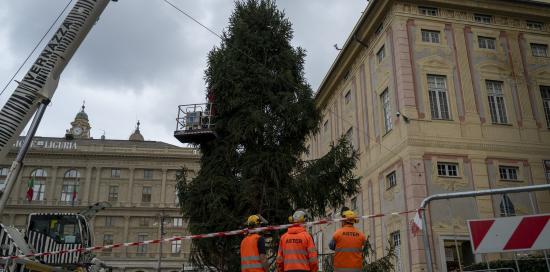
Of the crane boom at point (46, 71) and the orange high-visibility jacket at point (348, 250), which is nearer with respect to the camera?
the orange high-visibility jacket at point (348, 250)

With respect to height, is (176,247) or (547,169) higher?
(176,247)

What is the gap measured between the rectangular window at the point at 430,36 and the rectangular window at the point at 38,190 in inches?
2683

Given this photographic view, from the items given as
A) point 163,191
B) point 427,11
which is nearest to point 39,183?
point 163,191

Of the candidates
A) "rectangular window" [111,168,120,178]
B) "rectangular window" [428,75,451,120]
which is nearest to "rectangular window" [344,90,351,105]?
"rectangular window" [428,75,451,120]

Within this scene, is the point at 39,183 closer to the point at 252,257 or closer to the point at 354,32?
the point at 354,32

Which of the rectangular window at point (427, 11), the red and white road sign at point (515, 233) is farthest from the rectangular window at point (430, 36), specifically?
the red and white road sign at point (515, 233)

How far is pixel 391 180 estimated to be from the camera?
23.0 m

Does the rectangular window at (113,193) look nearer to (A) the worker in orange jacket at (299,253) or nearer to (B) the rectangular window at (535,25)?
Answer: (B) the rectangular window at (535,25)

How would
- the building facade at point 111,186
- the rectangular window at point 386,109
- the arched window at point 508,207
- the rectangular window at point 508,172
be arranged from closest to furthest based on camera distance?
the arched window at point 508,207 < the rectangular window at point 508,172 < the rectangular window at point 386,109 < the building facade at point 111,186

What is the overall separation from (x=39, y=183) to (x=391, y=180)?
67.2 meters

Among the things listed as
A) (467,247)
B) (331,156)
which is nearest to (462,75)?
(467,247)

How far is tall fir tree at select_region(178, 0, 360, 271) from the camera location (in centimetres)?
1462

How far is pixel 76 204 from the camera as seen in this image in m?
75.1

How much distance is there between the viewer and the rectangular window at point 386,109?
2378 cm
